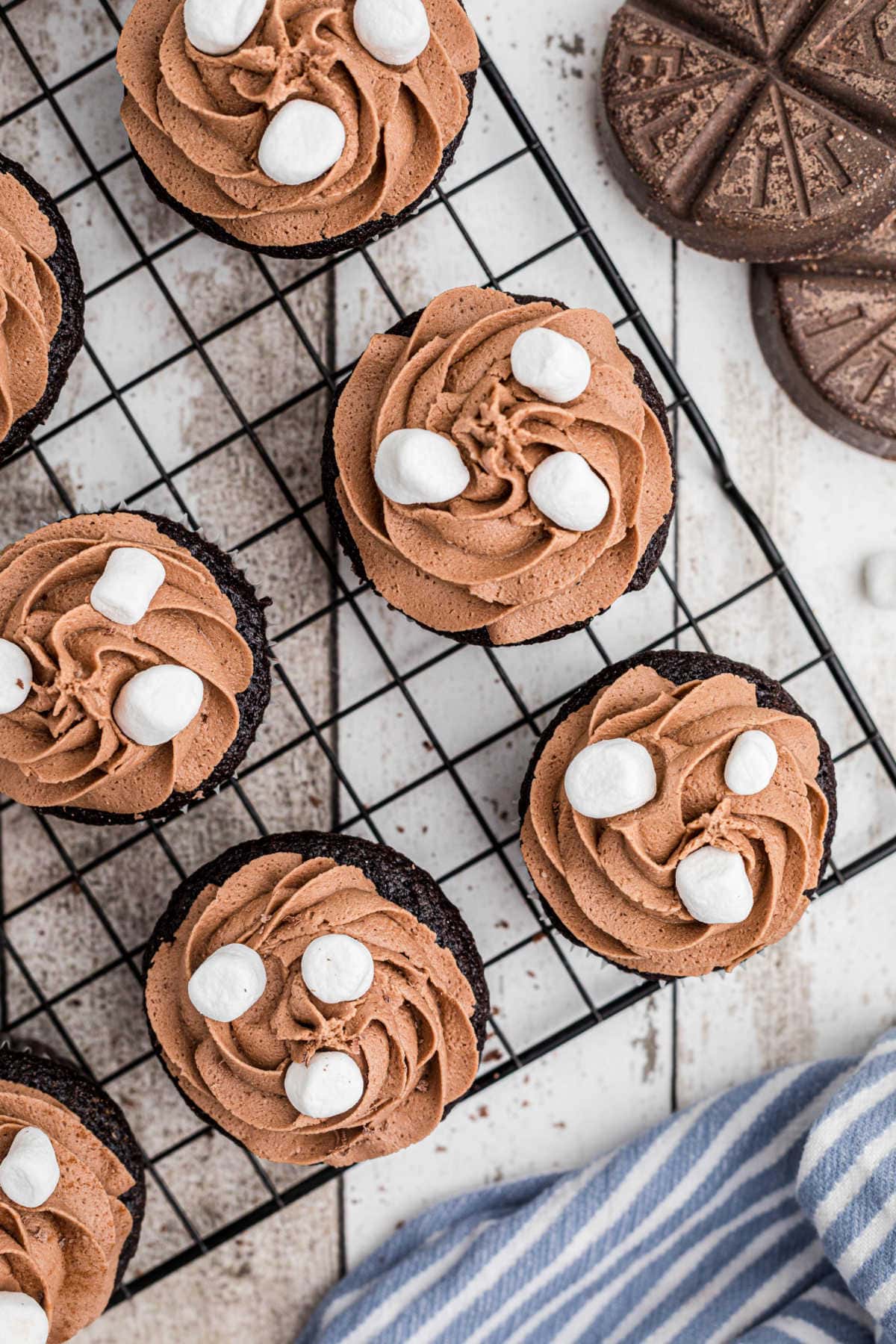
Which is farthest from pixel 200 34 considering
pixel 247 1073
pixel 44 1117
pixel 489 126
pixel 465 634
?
pixel 44 1117

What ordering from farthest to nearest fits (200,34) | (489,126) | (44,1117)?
(489,126), (44,1117), (200,34)

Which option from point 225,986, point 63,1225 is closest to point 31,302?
point 225,986

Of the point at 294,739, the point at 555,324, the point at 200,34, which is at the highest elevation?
the point at 200,34

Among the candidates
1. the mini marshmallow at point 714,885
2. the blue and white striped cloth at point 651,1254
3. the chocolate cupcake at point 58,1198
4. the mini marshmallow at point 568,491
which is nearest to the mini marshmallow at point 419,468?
the mini marshmallow at point 568,491

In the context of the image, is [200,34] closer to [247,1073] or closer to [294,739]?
[294,739]

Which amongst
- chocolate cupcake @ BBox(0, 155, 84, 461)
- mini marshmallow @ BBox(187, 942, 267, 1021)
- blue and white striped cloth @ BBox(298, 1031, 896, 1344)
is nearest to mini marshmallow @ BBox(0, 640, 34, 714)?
chocolate cupcake @ BBox(0, 155, 84, 461)

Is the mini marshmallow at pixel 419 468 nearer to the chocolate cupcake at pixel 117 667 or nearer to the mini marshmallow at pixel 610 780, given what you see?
the chocolate cupcake at pixel 117 667
